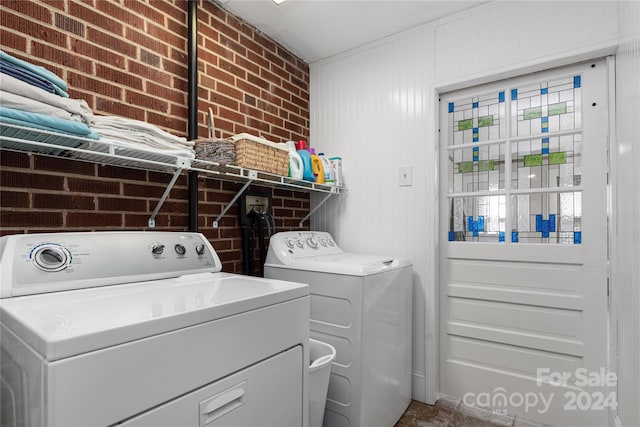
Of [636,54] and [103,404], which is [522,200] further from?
[103,404]

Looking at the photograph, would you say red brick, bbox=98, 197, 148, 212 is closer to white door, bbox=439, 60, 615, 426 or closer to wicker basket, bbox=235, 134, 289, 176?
wicker basket, bbox=235, 134, 289, 176

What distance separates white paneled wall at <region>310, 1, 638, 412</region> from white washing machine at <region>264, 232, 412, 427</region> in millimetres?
266

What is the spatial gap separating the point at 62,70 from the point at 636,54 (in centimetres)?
222

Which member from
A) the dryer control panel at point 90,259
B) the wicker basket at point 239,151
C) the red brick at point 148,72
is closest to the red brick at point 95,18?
the red brick at point 148,72

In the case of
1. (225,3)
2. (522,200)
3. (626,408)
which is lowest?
(626,408)

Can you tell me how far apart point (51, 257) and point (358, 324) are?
1262 millimetres

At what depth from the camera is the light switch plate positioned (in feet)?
7.55

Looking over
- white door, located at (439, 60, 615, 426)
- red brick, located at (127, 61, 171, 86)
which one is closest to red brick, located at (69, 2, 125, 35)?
red brick, located at (127, 61, 171, 86)

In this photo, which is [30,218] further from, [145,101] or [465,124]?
[465,124]

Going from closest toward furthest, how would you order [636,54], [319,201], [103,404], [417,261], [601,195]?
[103,404] → [636,54] → [601,195] → [417,261] → [319,201]

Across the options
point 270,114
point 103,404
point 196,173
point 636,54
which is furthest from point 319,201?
point 103,404

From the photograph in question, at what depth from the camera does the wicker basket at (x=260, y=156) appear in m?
1.69

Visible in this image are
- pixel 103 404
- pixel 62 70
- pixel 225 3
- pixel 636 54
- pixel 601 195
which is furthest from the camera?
pixel 225 3

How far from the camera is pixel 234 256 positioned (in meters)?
2.07
